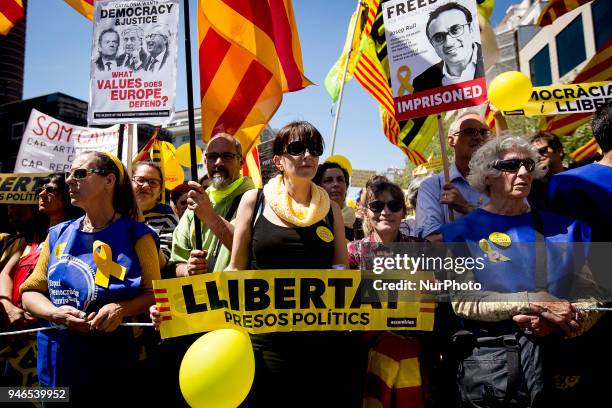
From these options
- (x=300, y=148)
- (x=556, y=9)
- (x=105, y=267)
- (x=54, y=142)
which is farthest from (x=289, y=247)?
(x=556, y=9)

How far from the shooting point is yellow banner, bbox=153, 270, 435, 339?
242cm

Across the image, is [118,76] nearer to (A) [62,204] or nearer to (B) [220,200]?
(A) [62,204]

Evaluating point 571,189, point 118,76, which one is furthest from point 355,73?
point 571,189

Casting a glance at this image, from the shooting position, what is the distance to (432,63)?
3838 mm

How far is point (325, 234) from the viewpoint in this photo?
2.56 metres

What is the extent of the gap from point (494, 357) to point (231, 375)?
4.24 feet

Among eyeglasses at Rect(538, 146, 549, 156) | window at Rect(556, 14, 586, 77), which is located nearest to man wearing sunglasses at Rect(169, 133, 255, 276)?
eyeglasses at Rect(538, 146, 549, 156)

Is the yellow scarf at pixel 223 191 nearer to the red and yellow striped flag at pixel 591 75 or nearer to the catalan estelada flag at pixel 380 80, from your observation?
the catalan estelada flag at pixel 380 80

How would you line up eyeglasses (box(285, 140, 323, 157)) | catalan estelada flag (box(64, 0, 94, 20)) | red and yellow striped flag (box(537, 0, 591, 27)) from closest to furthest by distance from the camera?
1. eyeglasses (box(285, 140, 323, 157))
2. catalan estelada flag (box(64, 0, 94, 20))
3. red and yellow striped flag (box(537, 0, 591, 27))

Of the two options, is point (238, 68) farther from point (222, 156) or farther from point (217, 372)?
point (217, 372)

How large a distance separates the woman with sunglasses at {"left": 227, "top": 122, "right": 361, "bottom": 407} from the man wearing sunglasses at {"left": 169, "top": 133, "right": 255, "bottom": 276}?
22 centimetres

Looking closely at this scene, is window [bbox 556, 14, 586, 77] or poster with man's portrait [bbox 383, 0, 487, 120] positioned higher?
window [bbox 556, 14, 586, 77]

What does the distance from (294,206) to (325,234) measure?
0.81ft

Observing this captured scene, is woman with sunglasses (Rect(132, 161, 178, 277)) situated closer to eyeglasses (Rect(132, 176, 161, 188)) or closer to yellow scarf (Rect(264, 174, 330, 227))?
eyeglasses (Rect(132, 176, 161, 188))
